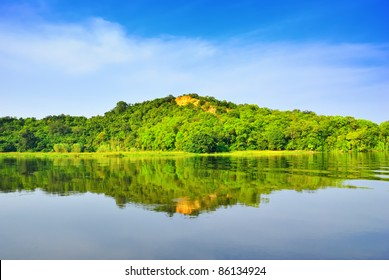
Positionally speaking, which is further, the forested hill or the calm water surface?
the forested hill

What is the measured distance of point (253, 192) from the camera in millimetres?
17531

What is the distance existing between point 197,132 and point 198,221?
6408 centimetres

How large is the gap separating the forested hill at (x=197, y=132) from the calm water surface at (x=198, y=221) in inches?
2048

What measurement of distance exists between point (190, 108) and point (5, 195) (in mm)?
94875

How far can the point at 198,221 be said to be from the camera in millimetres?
11617

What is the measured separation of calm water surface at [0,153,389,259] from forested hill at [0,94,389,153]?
5201 centimetres

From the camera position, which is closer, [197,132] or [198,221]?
[198,221]

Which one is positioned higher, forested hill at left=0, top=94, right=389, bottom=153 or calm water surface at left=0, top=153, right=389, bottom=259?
forested hill at left=0, top=94, right=389, bottom=153

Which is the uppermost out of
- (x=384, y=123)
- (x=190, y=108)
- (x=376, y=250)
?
(x=190, y=108)

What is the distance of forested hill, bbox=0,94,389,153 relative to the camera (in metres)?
75.9

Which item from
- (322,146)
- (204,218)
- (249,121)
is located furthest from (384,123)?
(204,218)

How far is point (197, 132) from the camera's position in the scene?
75562 millimetres

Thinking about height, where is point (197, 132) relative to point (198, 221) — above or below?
above

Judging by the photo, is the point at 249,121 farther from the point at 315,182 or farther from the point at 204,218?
the point at 204,218
